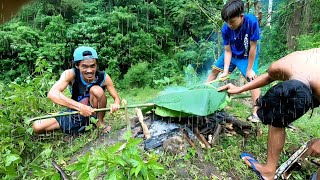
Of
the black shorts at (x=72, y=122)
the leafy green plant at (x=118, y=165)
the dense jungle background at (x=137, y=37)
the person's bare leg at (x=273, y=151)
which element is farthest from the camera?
the dense jungle background at (x=137, y=37)

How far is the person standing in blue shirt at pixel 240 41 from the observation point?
144 inches

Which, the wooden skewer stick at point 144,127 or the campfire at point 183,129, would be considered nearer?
the campfire at point 183,129

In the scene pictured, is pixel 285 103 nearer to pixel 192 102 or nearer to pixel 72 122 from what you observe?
pixel 192 102

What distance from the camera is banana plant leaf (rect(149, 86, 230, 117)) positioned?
3345 mm

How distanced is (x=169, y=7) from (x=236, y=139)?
1010 centimetres

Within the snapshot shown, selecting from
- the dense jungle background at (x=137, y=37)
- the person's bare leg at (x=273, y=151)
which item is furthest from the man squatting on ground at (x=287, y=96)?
the dense jungle background at (x=137, y=37)

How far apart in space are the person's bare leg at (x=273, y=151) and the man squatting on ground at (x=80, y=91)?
148 cm

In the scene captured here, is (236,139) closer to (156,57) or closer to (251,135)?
(251,135)

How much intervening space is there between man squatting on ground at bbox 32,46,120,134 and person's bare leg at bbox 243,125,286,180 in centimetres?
148

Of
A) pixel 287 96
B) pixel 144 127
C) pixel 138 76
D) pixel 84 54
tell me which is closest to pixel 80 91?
pixel 84 54

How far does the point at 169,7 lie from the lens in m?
13.1

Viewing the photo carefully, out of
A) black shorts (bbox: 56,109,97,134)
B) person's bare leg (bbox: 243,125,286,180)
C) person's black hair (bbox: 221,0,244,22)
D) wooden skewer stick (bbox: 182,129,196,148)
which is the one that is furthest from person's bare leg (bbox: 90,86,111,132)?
person's bare leg (bbox: 243,125,286,180)

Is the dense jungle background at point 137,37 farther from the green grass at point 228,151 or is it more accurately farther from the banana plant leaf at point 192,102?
the banana plant leaf at point 192,102

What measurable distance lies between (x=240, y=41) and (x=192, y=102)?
994mm
